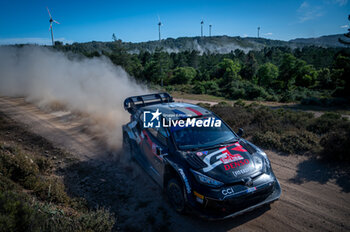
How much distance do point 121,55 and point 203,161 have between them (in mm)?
39125

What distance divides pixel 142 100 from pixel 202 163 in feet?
12.1

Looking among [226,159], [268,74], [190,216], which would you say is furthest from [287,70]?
[190,216]

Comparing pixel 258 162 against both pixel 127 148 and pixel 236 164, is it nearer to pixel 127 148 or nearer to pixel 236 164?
pixel 236 164

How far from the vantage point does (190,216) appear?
13.0 ft

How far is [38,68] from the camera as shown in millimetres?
18641

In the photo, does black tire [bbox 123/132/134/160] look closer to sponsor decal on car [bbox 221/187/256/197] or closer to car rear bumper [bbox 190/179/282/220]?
car rear bumper [bbox 190/179/282/220]

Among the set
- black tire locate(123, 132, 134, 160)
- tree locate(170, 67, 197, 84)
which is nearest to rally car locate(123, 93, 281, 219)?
black tire locate(123, 132, 134, 160)

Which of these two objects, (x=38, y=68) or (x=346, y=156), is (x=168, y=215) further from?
(x=38, y=68)

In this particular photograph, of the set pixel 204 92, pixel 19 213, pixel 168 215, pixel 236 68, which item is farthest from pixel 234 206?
pixel 236 68

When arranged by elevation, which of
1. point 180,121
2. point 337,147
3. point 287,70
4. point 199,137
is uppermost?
point 287,70

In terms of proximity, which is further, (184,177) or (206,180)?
(184,177)

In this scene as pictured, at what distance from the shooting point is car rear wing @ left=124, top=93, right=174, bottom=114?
21.9 feet

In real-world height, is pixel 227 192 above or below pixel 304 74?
below

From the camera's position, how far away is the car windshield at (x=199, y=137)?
434cm
